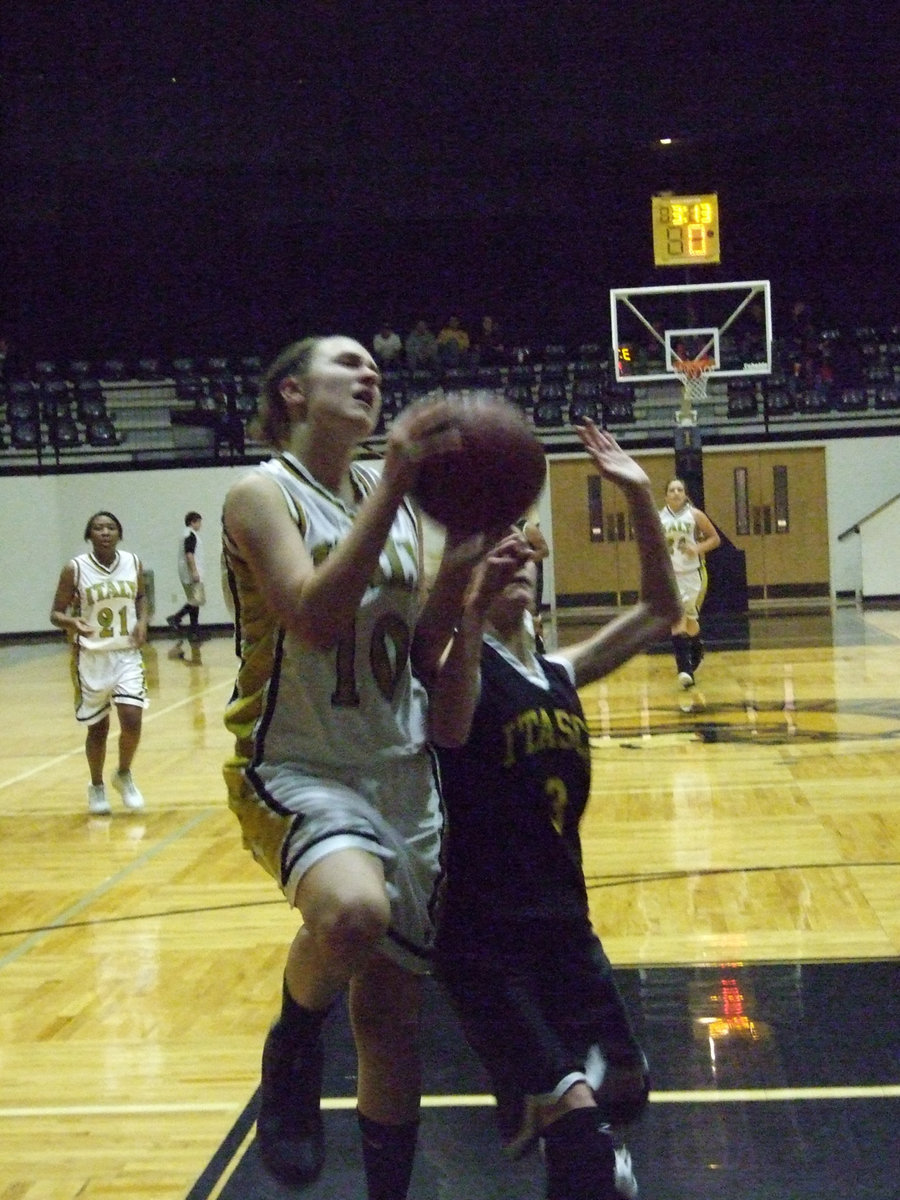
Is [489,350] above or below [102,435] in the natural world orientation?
above

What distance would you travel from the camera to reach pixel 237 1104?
3.46 m

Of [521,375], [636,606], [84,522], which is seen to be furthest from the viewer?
[521,375]

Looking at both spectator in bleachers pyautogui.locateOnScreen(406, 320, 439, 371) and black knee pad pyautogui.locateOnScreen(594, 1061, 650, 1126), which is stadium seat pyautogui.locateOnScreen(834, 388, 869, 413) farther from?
black knee pad pyautogui.locateOnScreen(594, 1061, 650, 1126)

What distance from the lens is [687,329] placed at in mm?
19812

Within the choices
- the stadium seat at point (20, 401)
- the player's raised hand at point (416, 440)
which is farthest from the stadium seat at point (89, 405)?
the player's raised hand at point (416, 440)

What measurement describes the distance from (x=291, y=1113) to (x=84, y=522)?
60.1 ft

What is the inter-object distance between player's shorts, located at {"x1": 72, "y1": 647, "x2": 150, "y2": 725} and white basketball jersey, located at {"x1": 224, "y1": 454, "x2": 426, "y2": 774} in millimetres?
5102

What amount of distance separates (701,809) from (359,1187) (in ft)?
13.1

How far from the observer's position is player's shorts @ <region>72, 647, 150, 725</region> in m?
7.48

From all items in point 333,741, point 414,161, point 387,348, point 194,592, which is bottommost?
point 194,592

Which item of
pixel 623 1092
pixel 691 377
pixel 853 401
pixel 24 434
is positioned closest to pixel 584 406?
pixel 853 401

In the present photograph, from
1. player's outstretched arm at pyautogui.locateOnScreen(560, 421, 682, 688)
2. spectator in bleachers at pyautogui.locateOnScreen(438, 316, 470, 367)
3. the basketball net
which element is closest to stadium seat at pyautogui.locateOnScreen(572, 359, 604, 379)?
spectator in bleachers at pyautogui.locateOnScreen(438, 316, 470, 367)

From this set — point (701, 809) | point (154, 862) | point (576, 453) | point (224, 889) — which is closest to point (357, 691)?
point (224, 889)

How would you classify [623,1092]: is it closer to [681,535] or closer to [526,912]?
[526,912]
